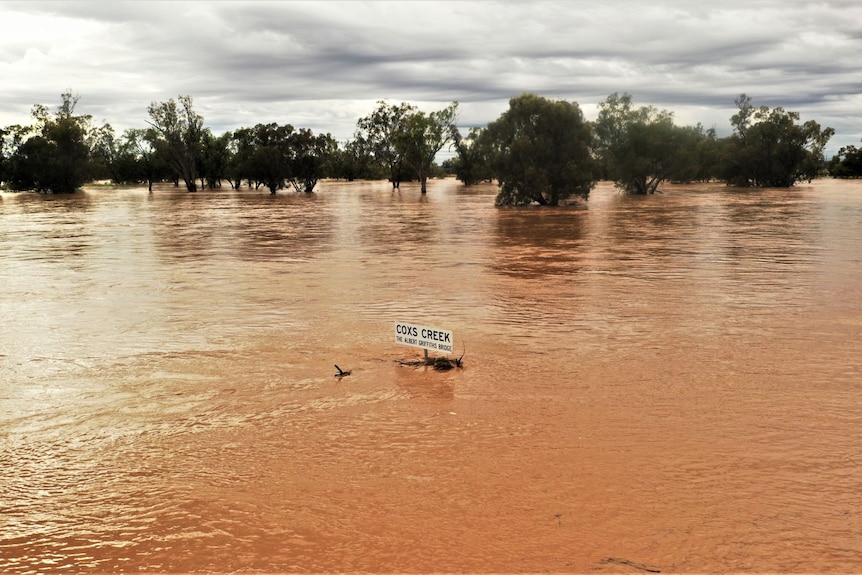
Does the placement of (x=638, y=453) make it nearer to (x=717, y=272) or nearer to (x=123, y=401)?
(x=123, y=401)

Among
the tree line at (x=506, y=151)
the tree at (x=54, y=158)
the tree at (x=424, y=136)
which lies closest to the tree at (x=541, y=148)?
the tree line at (x=506, y=151)

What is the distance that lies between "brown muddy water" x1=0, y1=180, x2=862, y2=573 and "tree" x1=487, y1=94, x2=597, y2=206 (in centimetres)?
3322

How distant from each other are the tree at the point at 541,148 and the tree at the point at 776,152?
41290 mm

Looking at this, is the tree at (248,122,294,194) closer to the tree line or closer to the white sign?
the tree line

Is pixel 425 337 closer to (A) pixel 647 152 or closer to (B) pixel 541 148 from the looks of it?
(B) pixel 541 148

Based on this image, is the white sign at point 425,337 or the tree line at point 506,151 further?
the tree line at point 506,151

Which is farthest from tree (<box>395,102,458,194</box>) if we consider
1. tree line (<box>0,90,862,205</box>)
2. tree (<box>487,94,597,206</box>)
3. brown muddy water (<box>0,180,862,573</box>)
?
brown muddy water (<box>0,180,862,573</box>)

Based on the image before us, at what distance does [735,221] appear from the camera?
115ft

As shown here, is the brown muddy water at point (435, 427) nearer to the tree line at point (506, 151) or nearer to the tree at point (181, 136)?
the tree line at point (506, 151)

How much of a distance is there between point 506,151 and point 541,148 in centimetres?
285

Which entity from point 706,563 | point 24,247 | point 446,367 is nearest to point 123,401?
point 446,367

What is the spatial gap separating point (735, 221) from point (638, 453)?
3115 centimetres

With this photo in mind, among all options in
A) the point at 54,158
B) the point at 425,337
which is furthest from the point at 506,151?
the point at 54,158

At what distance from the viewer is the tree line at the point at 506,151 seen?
49.6 m
